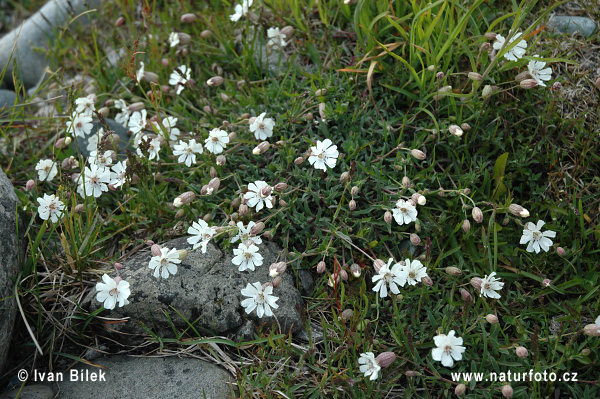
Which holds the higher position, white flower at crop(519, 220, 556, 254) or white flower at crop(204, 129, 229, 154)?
white flower at crop(204, 129, 229, 154)

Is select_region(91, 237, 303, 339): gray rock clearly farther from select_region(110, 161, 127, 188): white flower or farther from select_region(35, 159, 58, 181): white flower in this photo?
select_region(35, 159, 58, 181): white flower

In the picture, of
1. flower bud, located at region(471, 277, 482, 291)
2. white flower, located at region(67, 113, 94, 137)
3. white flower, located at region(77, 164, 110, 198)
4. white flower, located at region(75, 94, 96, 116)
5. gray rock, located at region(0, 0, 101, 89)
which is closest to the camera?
flower bud, located at region(471, 277, 482, 291)

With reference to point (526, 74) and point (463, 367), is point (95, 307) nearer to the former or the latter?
point (463, 367)

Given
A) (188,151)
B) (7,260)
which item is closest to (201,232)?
(188,151)

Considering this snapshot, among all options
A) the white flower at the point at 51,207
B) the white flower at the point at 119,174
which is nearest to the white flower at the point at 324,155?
the white flower at the point at 119,174

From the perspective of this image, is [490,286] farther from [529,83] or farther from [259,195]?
[259,195]

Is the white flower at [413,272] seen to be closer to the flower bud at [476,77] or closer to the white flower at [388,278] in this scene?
the white flower at [388,278]

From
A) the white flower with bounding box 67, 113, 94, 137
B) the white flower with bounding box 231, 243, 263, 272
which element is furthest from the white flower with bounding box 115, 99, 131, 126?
the white flower with bounding box 231, 243, 263, 272
